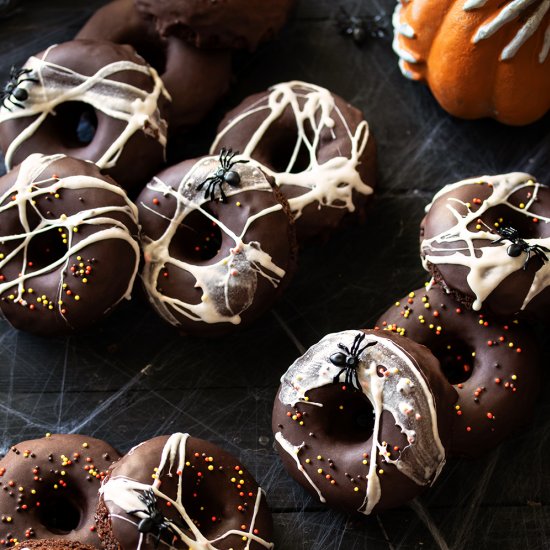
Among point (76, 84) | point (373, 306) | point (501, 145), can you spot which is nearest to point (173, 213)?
point (76, 84)

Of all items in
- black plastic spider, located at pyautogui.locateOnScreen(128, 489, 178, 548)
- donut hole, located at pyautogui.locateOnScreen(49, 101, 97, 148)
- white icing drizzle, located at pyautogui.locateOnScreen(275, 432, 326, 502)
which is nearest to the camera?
black plastic spider, located at pyautogui.locateOnScreen(128, 489, 178, 548)

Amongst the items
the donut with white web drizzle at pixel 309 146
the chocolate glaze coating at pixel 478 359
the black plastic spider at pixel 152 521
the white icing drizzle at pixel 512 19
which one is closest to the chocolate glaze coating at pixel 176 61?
the donut with white web drizzle at pixel 309 146

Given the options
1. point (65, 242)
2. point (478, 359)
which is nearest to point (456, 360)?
point (478, 359)

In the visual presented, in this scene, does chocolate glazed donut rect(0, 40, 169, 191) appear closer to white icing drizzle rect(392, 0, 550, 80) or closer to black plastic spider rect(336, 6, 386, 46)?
black plastic spider rect(336, 6, 386, 46)

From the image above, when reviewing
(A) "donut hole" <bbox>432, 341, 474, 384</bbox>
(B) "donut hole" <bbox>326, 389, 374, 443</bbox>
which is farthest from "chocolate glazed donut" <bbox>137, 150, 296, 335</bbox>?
(A) "donut hole" <bbox>432, 341, 474, 384</bbox>

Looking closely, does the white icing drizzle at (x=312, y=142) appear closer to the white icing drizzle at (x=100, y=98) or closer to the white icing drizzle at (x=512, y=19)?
the white icing drizzle at (x=100, y=98)

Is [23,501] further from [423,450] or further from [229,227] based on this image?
[423,450]
